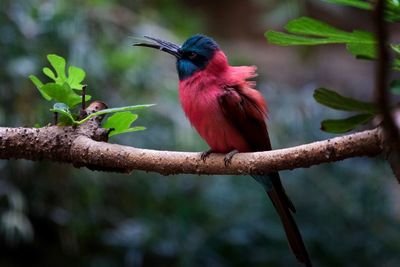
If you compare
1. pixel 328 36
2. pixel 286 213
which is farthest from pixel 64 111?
pixel 286 213

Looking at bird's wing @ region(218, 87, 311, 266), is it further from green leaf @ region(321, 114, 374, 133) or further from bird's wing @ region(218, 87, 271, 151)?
green leaf @ region(321, 114, 374, 133)

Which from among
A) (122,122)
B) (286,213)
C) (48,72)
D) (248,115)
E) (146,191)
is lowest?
(146,191)

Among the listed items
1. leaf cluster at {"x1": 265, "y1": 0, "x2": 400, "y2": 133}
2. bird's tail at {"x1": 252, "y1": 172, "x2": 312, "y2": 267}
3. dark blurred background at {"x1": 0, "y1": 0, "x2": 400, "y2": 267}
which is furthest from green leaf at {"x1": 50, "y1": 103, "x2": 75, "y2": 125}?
dark blurred background at {"x1": 0, "y1": 0, "x2": 400, "y2": 267}

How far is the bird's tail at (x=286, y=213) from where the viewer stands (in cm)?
134

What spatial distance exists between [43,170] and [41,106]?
41cm

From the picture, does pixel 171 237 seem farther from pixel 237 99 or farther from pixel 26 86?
pixel 237 99

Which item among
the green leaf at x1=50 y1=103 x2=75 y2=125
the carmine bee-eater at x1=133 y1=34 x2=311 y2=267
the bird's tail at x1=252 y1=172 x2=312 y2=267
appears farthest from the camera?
the carmine bee-eater at x1=133 y1=34 x2=311 y2=267

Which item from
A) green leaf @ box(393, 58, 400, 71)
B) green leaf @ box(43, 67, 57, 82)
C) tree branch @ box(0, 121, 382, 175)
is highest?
green leaf @ box(43, 67, 57, 82)

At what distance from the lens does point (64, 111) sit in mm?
1104

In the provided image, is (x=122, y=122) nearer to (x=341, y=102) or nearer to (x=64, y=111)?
(x=64, y=111)

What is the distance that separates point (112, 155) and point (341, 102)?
0.45m

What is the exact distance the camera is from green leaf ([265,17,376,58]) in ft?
2.95

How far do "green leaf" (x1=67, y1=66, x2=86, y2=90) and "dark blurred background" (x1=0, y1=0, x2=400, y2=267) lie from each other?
129 centimetres

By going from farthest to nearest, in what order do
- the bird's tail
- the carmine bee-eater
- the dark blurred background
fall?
the dark blurred background < the carmine bee-eater < the bird's tail
